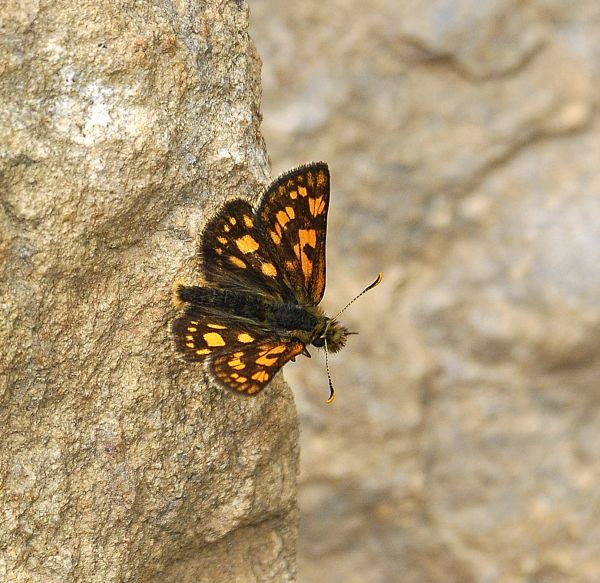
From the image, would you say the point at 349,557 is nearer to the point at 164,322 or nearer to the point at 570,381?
the point at 570,381

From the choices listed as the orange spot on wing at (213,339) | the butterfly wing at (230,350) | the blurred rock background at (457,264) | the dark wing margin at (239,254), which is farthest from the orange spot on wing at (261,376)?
the blurred rock background at (457,264)

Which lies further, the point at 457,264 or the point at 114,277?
the point at 457,264

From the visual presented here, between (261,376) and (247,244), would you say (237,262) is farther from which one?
(261,376)

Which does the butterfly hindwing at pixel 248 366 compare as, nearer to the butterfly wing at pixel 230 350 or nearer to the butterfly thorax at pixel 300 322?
the butterfly wing at pixel 230 350

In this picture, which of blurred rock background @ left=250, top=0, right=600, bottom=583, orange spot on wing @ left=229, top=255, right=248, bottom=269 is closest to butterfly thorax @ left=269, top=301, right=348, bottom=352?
orange spot on wing @ left=229, top=255, right=248, bottom=269

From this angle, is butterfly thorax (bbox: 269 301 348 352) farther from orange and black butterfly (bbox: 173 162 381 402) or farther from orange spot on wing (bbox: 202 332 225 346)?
orange spot on wing (bbox: 202 332 225 346)

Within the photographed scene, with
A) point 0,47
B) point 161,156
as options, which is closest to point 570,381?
point 161,156

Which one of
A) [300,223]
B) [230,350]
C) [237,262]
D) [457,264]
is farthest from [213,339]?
[457,264]
